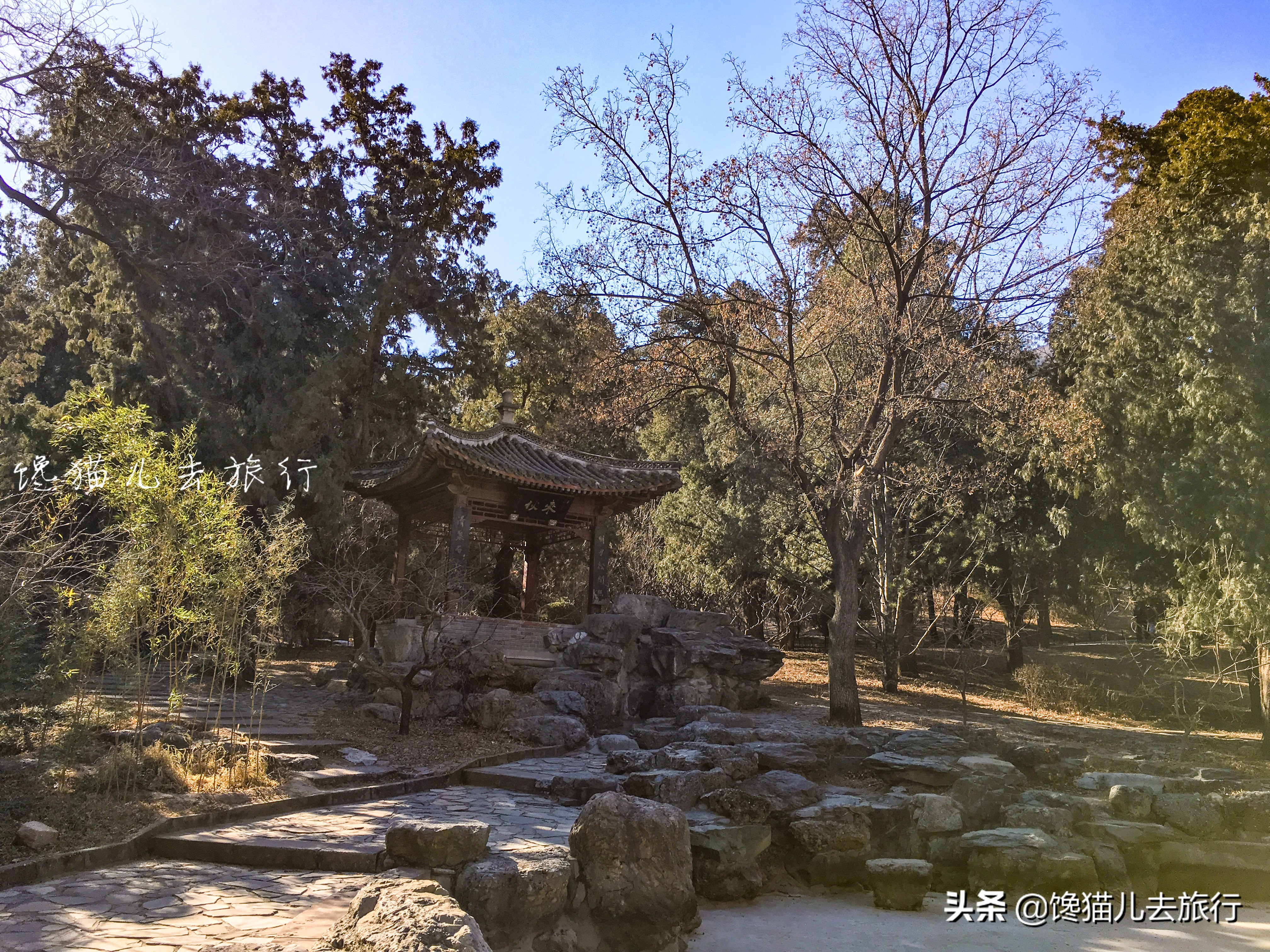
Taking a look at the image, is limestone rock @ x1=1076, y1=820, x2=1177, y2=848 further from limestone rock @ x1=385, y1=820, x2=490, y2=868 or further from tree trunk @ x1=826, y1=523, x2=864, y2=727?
limestone rock @ x1=385, y1=820, x2=490, y2=868

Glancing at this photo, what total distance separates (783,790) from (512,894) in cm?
319

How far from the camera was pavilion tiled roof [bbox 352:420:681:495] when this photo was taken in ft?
44.4

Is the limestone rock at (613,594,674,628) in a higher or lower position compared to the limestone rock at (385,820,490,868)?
higher

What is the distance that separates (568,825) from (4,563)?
4393 millimetres

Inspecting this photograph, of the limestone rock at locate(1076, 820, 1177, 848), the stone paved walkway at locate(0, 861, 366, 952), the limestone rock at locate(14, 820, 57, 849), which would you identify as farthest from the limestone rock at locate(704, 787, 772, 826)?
the limestone rock at locate(14, 820, 57, 849)

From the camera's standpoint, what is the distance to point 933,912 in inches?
243

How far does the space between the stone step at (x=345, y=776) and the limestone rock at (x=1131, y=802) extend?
6.34 metres

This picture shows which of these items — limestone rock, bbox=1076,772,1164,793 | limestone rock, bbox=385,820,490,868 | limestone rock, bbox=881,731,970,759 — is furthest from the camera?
limestone rock, bbox=881,731,970,759

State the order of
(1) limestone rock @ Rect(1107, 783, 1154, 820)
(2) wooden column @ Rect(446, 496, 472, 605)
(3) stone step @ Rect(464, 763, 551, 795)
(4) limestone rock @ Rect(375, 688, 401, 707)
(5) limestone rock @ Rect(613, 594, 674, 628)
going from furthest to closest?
(5) limestone rock @ Rect(613, 594, 674, 628), (2) wooden column @ Rect(446, 496, 472, 605), (4) limestone rock @ Rect(375, 688, 401, 707), (3) stone step @ Rect(464, 763, 551, 795), (1) limestone rock @ Rect(1107, 783, 1154, 820)

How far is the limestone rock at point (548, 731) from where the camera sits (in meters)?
9.73

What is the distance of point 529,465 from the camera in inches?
582

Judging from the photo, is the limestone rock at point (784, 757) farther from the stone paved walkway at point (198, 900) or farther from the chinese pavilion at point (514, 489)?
the chinese pavilion at point (514, 489)

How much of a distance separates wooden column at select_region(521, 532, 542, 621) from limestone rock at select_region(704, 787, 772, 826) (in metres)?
9.68

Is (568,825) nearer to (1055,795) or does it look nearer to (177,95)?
(1055,795)
